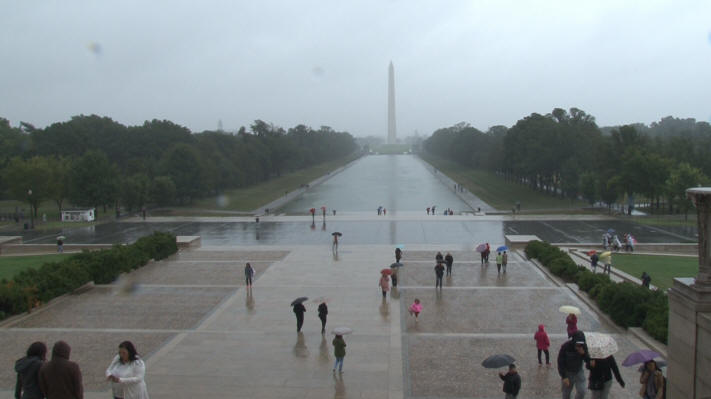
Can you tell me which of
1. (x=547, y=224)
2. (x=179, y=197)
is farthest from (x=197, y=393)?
(x=179, y=197)

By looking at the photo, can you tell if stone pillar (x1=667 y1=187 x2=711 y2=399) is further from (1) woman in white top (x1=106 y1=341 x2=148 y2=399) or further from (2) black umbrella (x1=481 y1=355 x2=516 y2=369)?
(1) woman in white top (x1=106 y1=341 x2=148 y2=399)

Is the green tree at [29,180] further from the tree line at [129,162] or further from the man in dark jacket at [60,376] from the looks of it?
Answer: the man in dark jacket at [60,376]

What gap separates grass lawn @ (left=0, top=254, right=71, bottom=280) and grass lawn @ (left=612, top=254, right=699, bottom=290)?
29.4 meters

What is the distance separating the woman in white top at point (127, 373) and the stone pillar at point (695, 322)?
788cm

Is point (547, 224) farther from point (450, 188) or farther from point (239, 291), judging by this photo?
point (450, 188)

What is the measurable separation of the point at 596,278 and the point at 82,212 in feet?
157

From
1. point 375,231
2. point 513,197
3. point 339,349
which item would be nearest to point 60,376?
point 339,349

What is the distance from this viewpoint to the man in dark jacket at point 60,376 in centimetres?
708

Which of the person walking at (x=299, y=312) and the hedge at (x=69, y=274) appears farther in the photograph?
the hedge at (x=69, y=274)

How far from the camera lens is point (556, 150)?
7138 cm

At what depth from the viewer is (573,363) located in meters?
9.60

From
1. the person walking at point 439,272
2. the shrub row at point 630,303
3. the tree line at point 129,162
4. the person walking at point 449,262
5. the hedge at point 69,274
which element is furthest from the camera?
the tree line at point 129,162

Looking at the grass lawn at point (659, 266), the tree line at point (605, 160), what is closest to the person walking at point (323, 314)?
the grass lawn at point (659, 266)

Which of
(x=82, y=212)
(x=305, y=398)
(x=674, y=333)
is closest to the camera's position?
(x=674, y=333)
